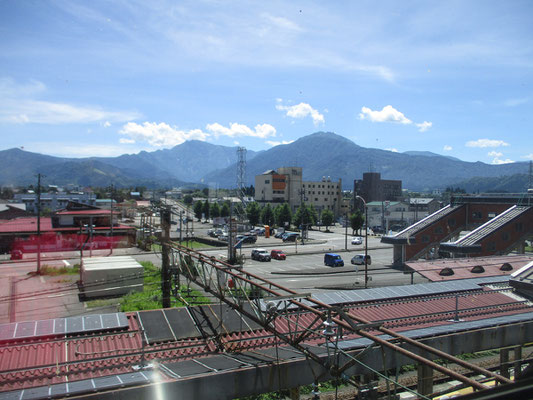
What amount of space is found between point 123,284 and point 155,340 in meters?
13.4

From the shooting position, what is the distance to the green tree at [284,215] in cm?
6091

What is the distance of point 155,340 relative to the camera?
339 inches

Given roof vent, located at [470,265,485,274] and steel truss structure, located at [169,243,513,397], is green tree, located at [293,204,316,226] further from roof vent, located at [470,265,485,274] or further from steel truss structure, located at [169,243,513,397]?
steel truss structure, located at [169,243,513,397]

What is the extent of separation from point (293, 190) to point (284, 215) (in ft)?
66.9

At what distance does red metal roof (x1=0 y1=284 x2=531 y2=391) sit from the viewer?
22.6ft

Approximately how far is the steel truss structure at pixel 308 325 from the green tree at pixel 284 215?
48894 mm

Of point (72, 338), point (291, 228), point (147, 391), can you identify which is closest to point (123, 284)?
point (72, 338)

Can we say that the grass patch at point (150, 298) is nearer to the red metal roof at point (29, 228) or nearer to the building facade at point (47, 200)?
the red metal roof at point (29, 228)

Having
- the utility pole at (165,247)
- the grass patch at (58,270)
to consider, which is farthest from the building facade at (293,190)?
the utility pole at (165,247)

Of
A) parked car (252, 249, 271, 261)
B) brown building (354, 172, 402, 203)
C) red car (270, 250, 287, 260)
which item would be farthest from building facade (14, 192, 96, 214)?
brown building (354, 172, 402, 203)

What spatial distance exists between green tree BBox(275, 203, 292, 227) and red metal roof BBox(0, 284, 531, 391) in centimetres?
4814

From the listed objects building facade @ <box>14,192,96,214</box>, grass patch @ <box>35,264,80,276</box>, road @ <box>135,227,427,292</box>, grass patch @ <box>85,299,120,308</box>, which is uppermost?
building facade @ <box>14,192,96,214</box>

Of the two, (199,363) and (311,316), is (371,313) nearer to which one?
(311,316)

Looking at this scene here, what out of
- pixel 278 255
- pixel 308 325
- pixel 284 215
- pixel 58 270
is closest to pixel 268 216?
pixel 284 215
